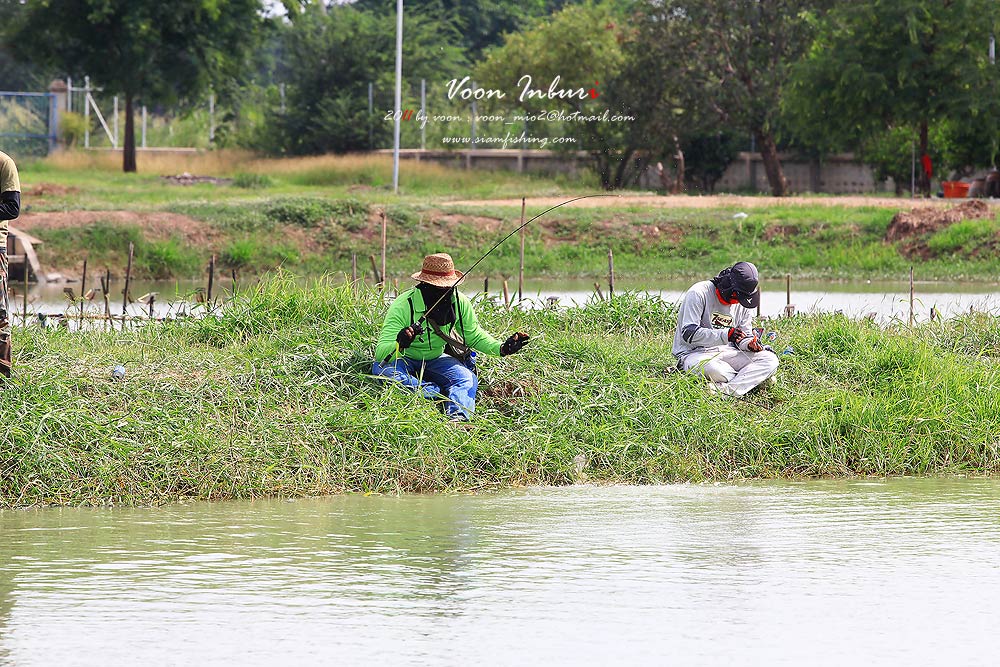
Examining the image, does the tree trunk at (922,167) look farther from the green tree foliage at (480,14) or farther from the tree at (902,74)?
the green tree foliage at (480,14)

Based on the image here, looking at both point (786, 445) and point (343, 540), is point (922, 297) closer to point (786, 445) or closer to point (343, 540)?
point (786, 445)

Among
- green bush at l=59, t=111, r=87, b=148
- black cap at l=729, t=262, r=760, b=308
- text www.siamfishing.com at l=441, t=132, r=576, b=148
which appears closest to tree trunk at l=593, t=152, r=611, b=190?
text www.siamfishing.com at l=441, t=132, r=576, b=148

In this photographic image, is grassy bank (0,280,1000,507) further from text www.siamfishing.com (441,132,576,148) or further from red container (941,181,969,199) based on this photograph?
text www.siamfishing.com (441,132,576,148)

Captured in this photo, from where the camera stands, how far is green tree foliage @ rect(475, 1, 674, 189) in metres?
34.1

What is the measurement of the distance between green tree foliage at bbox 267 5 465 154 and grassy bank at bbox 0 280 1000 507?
30673mm

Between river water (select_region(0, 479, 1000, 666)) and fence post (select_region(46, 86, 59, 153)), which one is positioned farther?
fence post (select_region(46, 86, 59, 153))

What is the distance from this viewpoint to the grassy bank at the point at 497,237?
71.6 feet

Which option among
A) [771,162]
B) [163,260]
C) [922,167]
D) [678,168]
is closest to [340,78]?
[678,168]

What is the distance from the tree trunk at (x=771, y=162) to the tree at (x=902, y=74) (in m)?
3.45

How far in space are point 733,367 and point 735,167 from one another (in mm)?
27727

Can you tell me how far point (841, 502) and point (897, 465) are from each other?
1.00m

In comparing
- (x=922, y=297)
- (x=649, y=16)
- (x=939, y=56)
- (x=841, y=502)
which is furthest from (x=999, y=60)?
(x=841, y=502)

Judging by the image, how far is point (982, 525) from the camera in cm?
737

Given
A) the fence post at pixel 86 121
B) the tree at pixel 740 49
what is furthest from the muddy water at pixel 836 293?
the fence post at pixel 86 121
